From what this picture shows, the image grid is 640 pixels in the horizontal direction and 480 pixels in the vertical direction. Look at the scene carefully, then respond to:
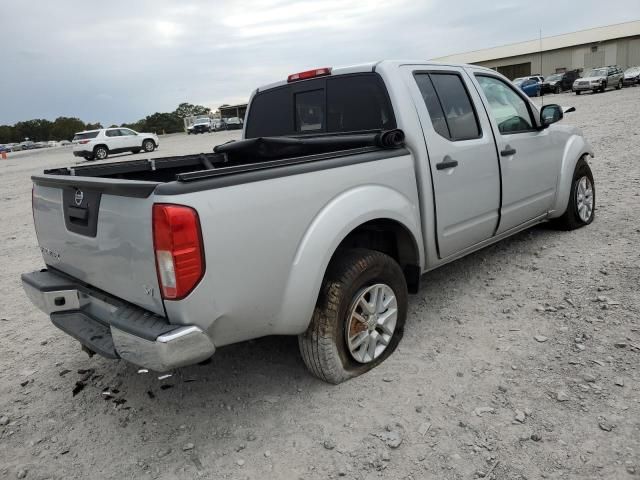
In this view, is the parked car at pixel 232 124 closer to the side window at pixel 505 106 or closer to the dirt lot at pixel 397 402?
the side window at pixel 505 106

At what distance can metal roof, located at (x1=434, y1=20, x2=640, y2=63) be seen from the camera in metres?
52.5

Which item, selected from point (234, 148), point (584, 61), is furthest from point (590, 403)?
point (584, 61)

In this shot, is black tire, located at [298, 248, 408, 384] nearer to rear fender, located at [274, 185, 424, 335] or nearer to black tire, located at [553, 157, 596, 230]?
rear fender, located at [274, 185, 424, 335]

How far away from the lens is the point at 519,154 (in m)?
4.24

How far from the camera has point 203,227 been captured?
2.20 metres

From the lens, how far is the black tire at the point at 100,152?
24.8 m

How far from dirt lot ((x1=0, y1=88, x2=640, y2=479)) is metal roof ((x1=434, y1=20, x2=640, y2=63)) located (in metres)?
54.2

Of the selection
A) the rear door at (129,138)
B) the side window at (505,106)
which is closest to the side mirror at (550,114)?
the side window at (505,106)

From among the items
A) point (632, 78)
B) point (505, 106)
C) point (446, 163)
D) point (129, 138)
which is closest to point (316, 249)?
point (446, 163)

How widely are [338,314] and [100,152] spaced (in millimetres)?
25286

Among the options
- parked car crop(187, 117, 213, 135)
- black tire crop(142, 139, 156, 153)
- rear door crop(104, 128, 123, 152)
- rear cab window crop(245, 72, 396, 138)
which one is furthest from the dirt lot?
parked car crop(187, 117, 213, 135)

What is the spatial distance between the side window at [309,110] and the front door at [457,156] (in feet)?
2.52

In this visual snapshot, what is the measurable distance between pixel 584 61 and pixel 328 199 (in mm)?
61088

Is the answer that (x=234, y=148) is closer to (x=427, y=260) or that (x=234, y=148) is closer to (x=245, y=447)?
(x=427, y=260)
